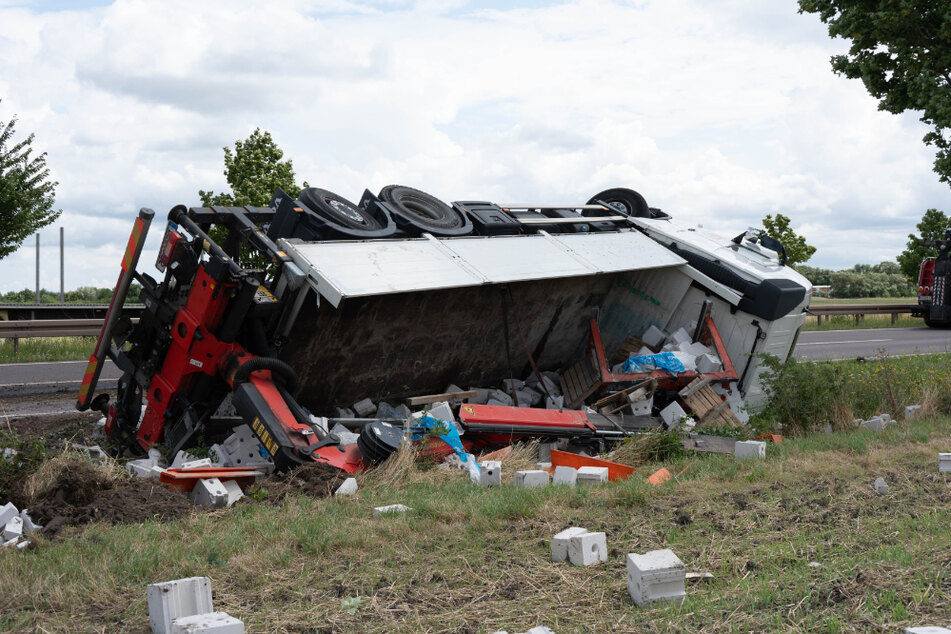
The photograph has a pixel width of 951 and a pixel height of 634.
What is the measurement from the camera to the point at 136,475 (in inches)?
243

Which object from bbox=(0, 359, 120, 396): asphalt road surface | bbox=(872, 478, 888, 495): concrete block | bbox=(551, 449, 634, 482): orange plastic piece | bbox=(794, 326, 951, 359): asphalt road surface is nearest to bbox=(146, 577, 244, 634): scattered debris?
bbox=(551, 449, 634, 482): orange plastic piece

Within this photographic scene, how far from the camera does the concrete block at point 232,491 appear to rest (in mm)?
5738

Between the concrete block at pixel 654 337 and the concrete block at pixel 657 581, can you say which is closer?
the concrete block at pixel 657 581

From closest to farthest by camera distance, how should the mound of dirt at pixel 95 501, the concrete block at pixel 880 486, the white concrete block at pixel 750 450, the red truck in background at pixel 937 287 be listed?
the mound of dirt at pixel 95 501 → the concrete block at pixel 880 486 → the white concrete block at pixel 750 450 → the red truck in background at pixel 937 287

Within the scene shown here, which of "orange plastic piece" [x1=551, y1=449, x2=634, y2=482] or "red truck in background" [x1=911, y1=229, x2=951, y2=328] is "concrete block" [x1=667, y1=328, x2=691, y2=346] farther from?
"red truck in background" [x1=911, y1=229, x2=951, y2=328]

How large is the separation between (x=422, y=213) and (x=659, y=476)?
4090 mm

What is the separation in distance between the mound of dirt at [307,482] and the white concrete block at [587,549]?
2.13 m

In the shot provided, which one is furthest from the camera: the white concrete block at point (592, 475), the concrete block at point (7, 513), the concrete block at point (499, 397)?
the concrete block at point (499, 397)

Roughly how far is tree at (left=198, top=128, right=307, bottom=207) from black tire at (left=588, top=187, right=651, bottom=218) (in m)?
9.51

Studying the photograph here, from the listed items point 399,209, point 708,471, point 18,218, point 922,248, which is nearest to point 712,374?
point 708,471

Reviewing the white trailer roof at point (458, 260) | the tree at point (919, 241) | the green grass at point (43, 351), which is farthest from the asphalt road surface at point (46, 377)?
the tree at point (919, 241)

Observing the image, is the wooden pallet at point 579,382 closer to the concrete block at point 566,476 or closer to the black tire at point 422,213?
the black tire at point 422,213

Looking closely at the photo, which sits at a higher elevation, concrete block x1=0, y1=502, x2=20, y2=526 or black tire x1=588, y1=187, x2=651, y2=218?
black tire x1=588, y1=187, x2=651, y2=218

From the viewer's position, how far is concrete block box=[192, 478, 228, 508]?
18.3ft
